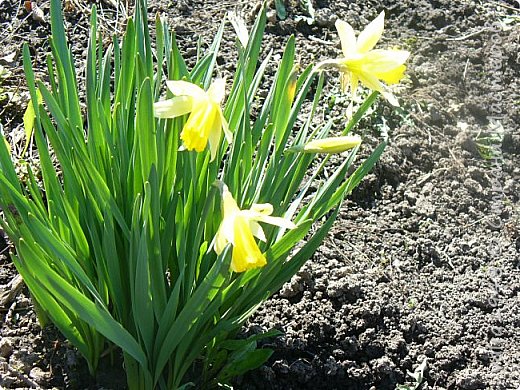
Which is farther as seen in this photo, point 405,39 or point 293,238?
point 405,39

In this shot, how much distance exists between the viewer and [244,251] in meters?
1.32

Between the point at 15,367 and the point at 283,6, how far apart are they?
1.98 metres

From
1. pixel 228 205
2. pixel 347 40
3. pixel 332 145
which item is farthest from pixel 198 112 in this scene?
pixel 347 40

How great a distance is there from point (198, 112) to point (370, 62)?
40cm

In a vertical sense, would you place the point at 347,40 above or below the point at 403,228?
above

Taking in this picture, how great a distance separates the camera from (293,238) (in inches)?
61.4

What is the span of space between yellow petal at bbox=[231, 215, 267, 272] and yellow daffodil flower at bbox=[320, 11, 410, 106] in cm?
40

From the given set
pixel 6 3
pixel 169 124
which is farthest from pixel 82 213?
pixel 6 3

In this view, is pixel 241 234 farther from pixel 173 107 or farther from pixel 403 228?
pixel 403 228

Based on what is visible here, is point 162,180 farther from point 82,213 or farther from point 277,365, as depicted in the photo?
point 277,365

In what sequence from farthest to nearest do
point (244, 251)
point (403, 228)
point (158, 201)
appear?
1. point (403, 228)
2. point (158, 201)
3. point (244, 251)

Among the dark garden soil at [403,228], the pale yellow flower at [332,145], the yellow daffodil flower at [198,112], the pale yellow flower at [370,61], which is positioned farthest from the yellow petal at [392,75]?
the dark garden soil at [403,228]

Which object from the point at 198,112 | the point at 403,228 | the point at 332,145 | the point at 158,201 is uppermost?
the point at 198,112

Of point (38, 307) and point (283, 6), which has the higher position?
point (283, 6)
